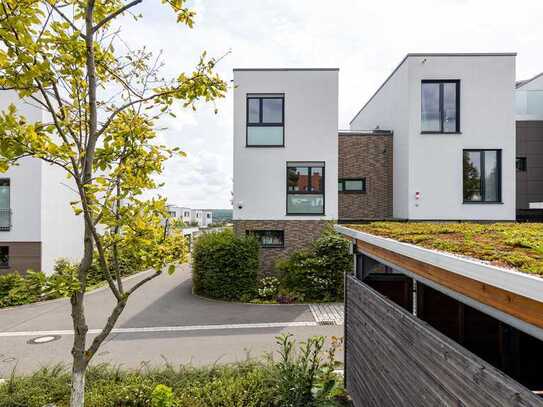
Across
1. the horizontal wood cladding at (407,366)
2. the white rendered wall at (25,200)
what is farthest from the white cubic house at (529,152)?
the white rendered wall at (25,200)

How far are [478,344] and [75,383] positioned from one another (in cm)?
488

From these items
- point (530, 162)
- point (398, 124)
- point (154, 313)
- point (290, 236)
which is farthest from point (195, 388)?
point (530, 162)

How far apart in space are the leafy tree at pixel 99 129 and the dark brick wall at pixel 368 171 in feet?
36.1

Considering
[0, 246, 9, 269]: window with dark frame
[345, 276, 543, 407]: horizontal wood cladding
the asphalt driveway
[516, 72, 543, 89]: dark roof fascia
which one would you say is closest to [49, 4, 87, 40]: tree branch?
[345, 276, 543, 407]: horizontal wood cladding

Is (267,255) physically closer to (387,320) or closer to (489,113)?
(387,320)

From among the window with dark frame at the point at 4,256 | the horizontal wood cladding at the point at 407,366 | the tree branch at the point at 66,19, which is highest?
the tree branch at the point at 66,19

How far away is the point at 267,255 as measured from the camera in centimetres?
1228

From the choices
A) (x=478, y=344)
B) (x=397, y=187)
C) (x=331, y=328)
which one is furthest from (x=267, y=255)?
(x=478, y=344)

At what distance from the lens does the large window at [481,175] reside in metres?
12.0

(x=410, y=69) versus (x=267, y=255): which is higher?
(x=410, y=69)

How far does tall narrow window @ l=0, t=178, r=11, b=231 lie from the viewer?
1340cm

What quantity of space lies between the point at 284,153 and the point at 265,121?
1563mm

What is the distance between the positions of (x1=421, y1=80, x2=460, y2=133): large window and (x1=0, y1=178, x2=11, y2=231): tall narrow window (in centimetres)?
1820

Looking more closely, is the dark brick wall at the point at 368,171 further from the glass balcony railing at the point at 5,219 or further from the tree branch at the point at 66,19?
the glass balcony railing at the point at 5,219
